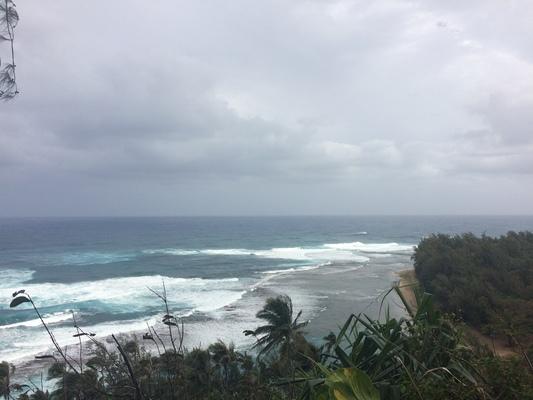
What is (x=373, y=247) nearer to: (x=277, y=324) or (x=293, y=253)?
(x=293, y=253)

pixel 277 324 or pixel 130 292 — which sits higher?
pixel 277 324

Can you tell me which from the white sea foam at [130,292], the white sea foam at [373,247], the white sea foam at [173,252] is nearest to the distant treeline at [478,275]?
the white sea foam at [130,292]

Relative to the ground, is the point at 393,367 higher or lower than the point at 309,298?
higher

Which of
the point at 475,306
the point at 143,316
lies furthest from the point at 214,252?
the point at 475,306

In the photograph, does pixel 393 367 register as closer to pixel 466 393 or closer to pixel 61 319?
pixel 466 393

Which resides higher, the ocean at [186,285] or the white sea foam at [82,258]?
the white sea foam at [82,258]

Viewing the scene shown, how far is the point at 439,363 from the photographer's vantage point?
302 centimetres

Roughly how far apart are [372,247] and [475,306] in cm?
5312

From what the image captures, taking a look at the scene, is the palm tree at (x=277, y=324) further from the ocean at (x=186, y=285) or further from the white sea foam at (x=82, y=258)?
the white sea foam at (x=82, y=258)

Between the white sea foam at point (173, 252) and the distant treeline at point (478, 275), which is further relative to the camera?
the white sea foam at point (173, 252)

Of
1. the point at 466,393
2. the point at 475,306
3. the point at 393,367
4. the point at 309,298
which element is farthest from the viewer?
the point at 309,298

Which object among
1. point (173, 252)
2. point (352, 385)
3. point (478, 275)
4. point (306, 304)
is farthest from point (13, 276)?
point (352, 385)

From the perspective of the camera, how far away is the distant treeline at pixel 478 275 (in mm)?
27797

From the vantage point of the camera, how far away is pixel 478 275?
3372 centimetres
